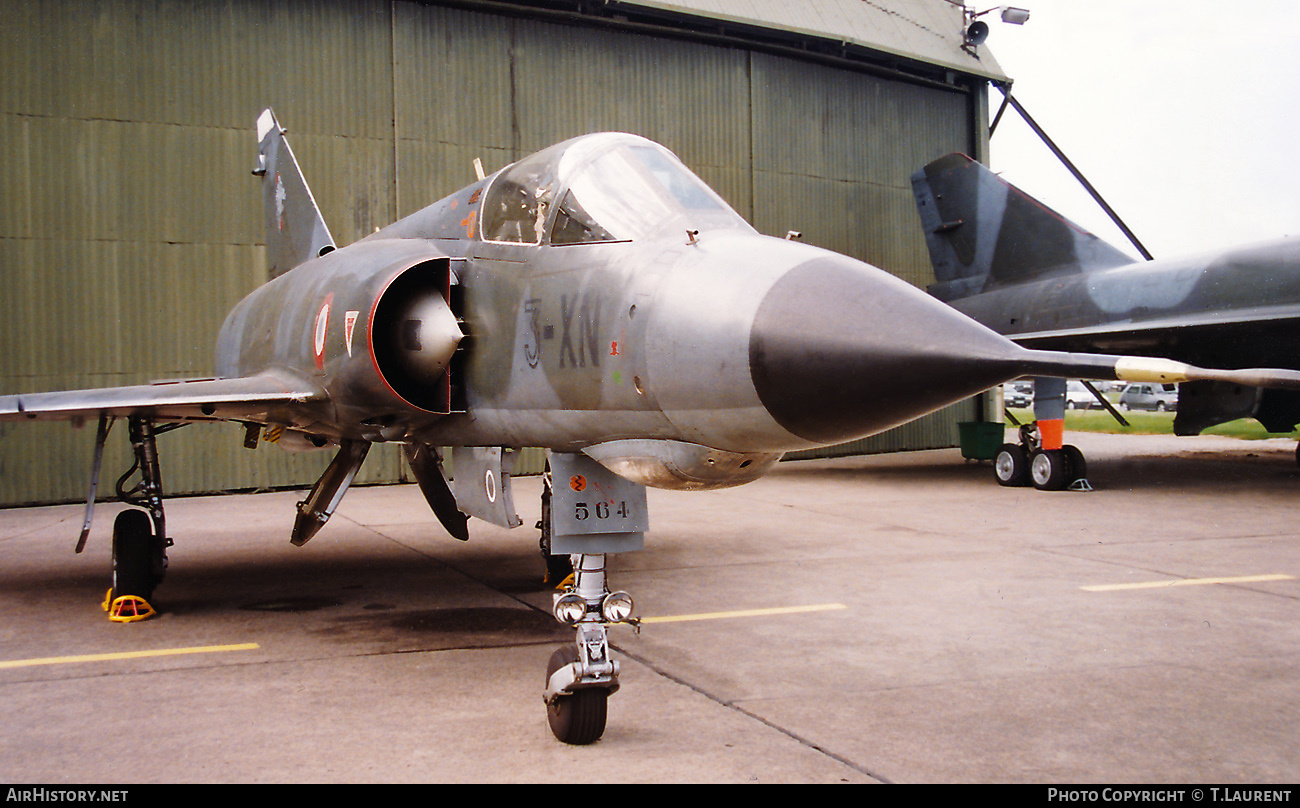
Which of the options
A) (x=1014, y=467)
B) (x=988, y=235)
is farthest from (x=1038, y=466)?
(x=988, y=235)

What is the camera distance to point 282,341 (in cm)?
624

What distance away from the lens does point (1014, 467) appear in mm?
13391

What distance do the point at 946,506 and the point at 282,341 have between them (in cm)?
803

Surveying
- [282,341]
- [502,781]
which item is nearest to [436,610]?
[282,341]

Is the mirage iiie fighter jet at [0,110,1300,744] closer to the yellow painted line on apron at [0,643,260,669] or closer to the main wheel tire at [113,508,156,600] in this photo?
the main wheel tire at [113,508,156,600]

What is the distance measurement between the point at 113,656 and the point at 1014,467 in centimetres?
1147

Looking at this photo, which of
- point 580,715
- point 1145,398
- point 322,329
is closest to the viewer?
point 580,715

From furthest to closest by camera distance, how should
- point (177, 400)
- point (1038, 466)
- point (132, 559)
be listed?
point (1038, 466) < point (132, 559) < point (177, 400)

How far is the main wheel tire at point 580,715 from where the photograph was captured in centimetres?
360

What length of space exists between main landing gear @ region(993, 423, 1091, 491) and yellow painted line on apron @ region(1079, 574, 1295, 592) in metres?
5.90

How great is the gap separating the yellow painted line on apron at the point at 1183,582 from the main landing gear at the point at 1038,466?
5.90 metres

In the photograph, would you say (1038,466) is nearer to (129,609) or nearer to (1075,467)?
(1075,467)

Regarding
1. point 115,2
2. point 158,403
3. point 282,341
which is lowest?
point 158,403
